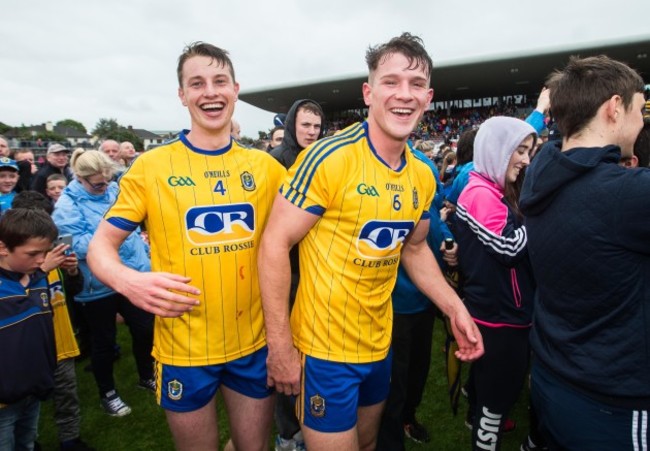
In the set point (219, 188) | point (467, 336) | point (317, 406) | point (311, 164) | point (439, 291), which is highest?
point (311, 164)

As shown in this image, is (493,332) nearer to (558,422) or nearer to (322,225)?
(558,422)

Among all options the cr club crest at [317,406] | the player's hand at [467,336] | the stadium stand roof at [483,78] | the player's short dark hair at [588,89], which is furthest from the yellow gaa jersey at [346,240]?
the stadium stand roof at [483,78]

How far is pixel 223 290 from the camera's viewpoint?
1843 mm

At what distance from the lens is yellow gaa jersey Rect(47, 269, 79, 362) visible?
2832mm

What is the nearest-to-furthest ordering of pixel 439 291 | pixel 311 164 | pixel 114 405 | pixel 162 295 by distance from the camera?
pixel 162 295, pixel 311 164, pixel 439 291, pixel 114 405

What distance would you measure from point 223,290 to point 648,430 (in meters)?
1.66

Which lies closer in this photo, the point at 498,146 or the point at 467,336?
the point at 467,336

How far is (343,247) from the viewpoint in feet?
5.73

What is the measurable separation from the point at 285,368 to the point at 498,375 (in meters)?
1.27

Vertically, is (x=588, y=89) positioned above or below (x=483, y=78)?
below

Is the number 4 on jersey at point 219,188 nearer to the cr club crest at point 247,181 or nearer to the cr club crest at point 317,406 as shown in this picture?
the cr club crest at point 247,181

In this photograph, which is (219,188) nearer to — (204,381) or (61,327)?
(204,381)

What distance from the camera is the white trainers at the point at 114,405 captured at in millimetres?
3525

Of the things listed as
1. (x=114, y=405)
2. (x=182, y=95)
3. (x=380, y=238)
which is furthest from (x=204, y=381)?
(x=114, y=405)
